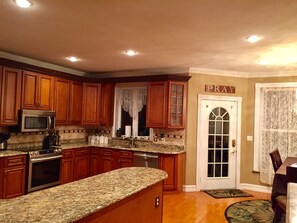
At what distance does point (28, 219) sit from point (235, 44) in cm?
321

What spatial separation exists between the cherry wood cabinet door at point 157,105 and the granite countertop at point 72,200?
2.94 meters

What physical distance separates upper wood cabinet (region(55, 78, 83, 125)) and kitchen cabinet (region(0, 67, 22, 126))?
88 centimetres

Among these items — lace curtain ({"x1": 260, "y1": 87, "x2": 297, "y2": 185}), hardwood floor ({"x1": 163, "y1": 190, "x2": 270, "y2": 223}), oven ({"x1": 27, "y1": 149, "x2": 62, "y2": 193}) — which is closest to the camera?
hardwood floor ({"x1": 163, "y1": 190, "x2": 270, "y2": 223})

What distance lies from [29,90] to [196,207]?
362 centimetres

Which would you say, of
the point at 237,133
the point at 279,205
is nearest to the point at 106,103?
the point at 237,133

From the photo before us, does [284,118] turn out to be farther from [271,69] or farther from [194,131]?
[194,131]

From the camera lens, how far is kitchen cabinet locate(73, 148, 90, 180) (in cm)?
535

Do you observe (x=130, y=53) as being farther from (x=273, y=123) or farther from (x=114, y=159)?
(x=273, y=123)

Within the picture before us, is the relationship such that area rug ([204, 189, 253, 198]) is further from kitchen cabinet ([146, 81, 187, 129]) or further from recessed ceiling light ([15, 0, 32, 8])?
recessed ceiling light ([15, 0, 32, 8])

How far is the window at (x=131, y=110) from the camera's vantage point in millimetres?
5906

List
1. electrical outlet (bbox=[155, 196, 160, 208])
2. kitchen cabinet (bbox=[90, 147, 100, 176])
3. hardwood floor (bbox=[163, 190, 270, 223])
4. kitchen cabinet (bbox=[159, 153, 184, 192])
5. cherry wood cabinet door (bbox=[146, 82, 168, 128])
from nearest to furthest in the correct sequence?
electrical outlet (bbox=[155, 196, 160, 208])
hardwood floor (bbox=[163, 190, 270, 223])
kitchen cabinet (bbox=[159, 153, 184, 192])
cherry wood cabinet door (bbox=[146, 82, 168, 128])
kitchen cabinet (bbox=[90, 147, 100, 176])

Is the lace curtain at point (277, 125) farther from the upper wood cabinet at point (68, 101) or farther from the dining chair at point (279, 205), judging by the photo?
the upper wood cabinet at point (68, 101)

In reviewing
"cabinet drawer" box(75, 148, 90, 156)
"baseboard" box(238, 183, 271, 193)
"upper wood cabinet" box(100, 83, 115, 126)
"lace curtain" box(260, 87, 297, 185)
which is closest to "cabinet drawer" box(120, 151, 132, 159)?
"cabinet drawer" box(75, 148, 90, 156)

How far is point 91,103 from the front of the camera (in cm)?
594
